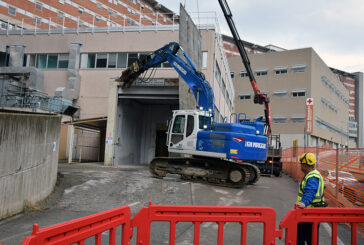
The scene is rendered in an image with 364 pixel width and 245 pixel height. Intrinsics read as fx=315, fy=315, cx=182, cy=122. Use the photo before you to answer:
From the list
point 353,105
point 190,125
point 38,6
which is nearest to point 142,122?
point 190,125

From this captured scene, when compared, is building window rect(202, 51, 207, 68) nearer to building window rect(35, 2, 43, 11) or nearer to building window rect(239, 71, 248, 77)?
building window rect(239, 71, 248, 77)

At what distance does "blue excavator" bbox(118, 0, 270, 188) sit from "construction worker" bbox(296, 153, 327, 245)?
23.8 feet

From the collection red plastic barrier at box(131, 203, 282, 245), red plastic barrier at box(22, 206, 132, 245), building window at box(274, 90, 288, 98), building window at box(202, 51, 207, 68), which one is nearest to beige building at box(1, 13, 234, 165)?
building window at box(202, 51, 207, 68)

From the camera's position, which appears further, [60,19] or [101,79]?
[60,19]

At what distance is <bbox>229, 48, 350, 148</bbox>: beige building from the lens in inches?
1945

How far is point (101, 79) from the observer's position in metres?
26.5

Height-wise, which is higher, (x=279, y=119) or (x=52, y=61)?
(x=52, y=61)

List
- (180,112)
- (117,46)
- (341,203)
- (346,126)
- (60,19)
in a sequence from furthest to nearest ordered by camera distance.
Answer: (346,126), (60,19), (117,46), (180,112), (341,203)

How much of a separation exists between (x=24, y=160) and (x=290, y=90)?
157 ft

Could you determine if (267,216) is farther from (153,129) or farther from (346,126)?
(346,126)

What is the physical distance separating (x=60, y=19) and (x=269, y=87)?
34.4 m

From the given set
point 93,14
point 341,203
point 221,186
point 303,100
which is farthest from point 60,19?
point 341,203

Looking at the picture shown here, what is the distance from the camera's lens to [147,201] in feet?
32.7

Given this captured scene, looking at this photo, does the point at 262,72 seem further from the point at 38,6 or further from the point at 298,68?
the point at 38,6
